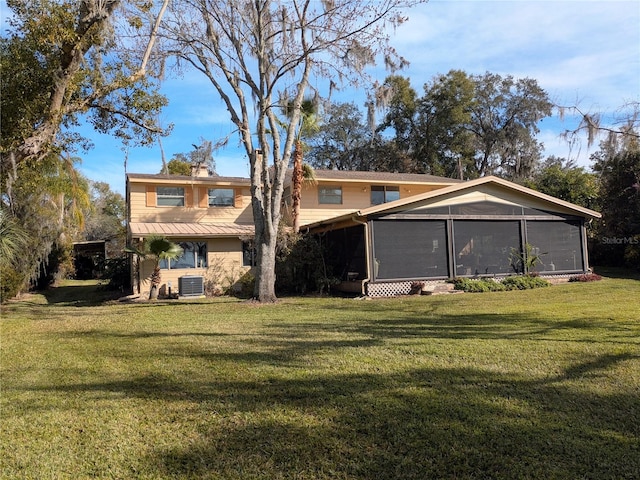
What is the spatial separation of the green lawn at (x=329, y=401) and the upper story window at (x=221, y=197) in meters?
11.6

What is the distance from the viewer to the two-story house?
1678 cm

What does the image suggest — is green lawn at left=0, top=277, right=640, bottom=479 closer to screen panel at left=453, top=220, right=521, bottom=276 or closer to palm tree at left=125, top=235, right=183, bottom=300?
palm tree at left=125, top=235, right=183, bottom=300

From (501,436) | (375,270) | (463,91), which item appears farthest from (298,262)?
(463,91)

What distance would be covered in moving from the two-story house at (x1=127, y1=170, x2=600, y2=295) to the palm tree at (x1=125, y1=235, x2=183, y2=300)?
44cm

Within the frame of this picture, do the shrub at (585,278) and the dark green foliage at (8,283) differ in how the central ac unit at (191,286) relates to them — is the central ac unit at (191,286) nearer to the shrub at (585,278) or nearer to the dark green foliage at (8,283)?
the dark green foliage at (8,283)

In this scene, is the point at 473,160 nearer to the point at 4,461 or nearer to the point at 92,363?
the point at 92,363

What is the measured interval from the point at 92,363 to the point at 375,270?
10.9 meters

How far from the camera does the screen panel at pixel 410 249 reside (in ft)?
54.3

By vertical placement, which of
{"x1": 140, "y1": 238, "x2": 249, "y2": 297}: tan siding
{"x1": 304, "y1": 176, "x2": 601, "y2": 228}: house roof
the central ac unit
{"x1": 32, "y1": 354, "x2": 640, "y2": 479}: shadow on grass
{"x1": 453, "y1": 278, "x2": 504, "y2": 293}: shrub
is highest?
{"x1": 304, "y1": 176, "x2": 601, "y2": 228}: house roof

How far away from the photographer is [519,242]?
18.8m

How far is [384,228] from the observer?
54.8ft

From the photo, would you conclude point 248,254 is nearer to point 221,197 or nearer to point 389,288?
point 221,197

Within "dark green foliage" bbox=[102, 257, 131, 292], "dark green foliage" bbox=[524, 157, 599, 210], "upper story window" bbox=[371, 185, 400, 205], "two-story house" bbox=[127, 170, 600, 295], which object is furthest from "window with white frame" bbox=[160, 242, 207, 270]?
"dark green foliage" bbox=[524, 157, 599, 210]

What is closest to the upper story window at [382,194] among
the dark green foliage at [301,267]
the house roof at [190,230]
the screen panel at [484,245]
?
the dark green foliage at [301,267]
